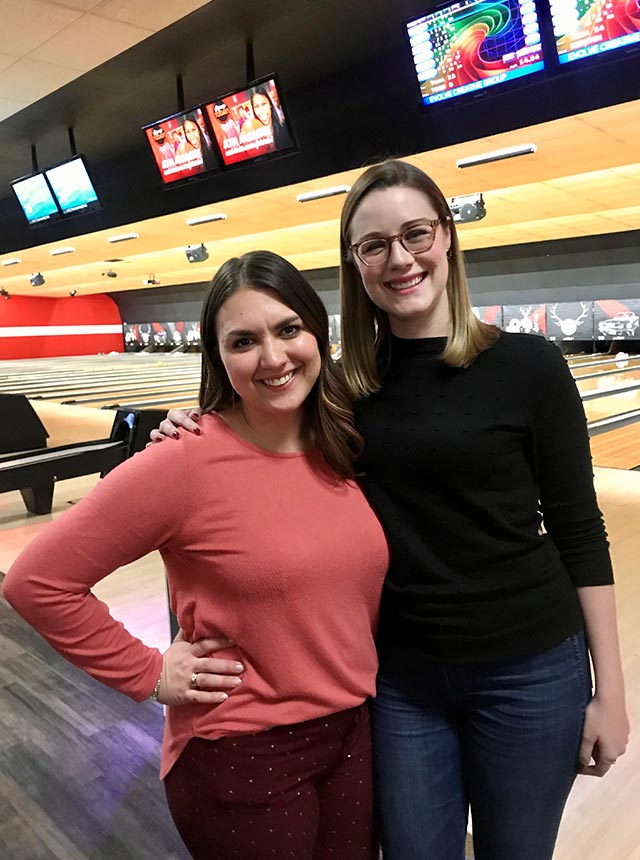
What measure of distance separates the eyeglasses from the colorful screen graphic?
2.94 m

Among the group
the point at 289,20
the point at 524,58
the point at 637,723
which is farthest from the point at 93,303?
the point at 637,723

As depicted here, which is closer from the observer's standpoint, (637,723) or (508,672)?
(508,672)

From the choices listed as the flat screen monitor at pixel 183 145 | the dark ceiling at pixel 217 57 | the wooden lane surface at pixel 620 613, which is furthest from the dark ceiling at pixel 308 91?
the wooden lane surface at pixel 620 613

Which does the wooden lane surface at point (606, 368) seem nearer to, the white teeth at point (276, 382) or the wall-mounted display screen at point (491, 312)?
the wall-mounted display screen at point (491, 312)

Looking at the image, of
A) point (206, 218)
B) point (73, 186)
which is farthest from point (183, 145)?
point (73, 186)

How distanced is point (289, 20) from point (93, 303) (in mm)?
16388

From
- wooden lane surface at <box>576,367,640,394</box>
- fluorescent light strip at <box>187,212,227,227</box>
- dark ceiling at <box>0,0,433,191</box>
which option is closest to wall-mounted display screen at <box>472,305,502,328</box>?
wooden lane surface at <box>576,367,640,394</box>

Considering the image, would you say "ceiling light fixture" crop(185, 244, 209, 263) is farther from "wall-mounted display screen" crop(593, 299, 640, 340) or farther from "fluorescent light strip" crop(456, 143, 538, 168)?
"wall-mounted display screen" crop(593, 299, 640, 340)

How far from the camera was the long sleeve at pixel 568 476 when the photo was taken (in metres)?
0.97

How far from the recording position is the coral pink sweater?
3.00ft

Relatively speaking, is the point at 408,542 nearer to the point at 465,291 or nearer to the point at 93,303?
the point at 465,291

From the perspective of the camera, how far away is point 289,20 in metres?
4.49

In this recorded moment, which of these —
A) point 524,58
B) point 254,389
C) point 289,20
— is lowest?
point 254,389

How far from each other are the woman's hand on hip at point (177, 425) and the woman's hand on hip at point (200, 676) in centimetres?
29
